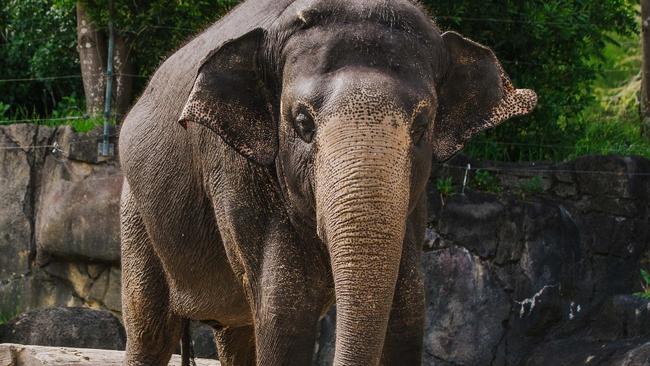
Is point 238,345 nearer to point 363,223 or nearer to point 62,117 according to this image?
point 363,223

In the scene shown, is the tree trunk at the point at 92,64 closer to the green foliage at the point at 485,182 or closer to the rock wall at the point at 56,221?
the rock wall at the point at 56,221

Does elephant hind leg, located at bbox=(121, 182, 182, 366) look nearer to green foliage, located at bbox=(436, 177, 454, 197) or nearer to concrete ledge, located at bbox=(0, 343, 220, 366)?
concrete ledge, located at bbox=(0, 343, 220, 366)

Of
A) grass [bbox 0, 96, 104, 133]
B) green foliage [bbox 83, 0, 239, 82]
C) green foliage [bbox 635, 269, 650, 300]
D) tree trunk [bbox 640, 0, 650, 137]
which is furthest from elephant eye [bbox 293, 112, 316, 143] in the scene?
tree trunk [bbox 640, 0, 650, 137]

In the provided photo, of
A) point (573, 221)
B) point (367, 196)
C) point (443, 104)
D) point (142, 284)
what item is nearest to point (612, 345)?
point (573, 221)

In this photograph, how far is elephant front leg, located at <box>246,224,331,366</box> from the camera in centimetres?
466

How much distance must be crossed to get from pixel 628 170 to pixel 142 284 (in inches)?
190

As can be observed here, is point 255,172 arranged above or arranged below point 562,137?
below

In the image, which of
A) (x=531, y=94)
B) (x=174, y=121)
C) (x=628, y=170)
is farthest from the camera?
(x=628, y=170)

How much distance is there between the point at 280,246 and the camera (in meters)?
4.66

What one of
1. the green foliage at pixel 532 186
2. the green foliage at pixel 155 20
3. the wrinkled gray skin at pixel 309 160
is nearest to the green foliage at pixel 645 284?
the green foliage at pixel 532 186

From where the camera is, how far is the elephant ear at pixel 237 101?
4586mm

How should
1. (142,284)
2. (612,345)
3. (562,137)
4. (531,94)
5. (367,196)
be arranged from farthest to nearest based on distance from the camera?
(562,137) < (612,345) < (142,284) < (531,94) < (367,196)

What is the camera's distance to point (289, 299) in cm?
466

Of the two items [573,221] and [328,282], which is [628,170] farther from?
[328,282]
